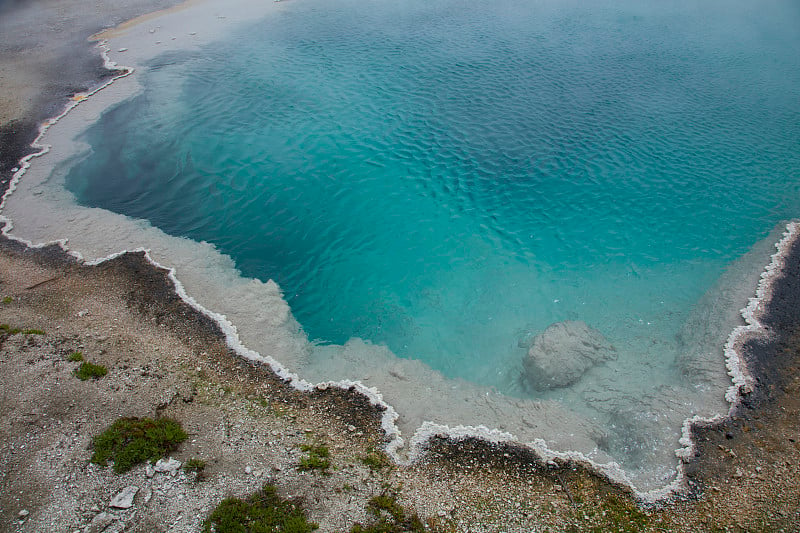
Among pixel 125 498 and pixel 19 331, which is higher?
pixel 19 331

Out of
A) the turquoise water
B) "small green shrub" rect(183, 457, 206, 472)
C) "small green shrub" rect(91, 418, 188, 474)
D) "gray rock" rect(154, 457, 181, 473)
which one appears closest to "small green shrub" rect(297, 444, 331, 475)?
"small green shrub" rect(183, 457, 206, 472)

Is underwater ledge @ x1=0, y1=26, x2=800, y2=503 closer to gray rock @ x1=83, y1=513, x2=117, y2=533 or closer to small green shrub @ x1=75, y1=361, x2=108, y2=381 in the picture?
small green shrub @ x1=75, y1=361, x2=108, y2=381

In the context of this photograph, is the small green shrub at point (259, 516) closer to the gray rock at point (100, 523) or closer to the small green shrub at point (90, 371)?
the gray rock at point (100, 523)

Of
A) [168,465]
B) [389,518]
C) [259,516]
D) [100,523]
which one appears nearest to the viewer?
[100,523]

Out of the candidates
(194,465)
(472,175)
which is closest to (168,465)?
(194,465)

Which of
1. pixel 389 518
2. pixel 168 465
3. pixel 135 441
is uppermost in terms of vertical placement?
pixel 135 441

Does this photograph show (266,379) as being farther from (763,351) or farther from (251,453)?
(763,351)

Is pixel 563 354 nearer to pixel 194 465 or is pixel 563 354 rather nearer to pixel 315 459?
pixel 315 459

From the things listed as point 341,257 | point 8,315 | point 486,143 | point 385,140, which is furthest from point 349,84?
point 8,315
